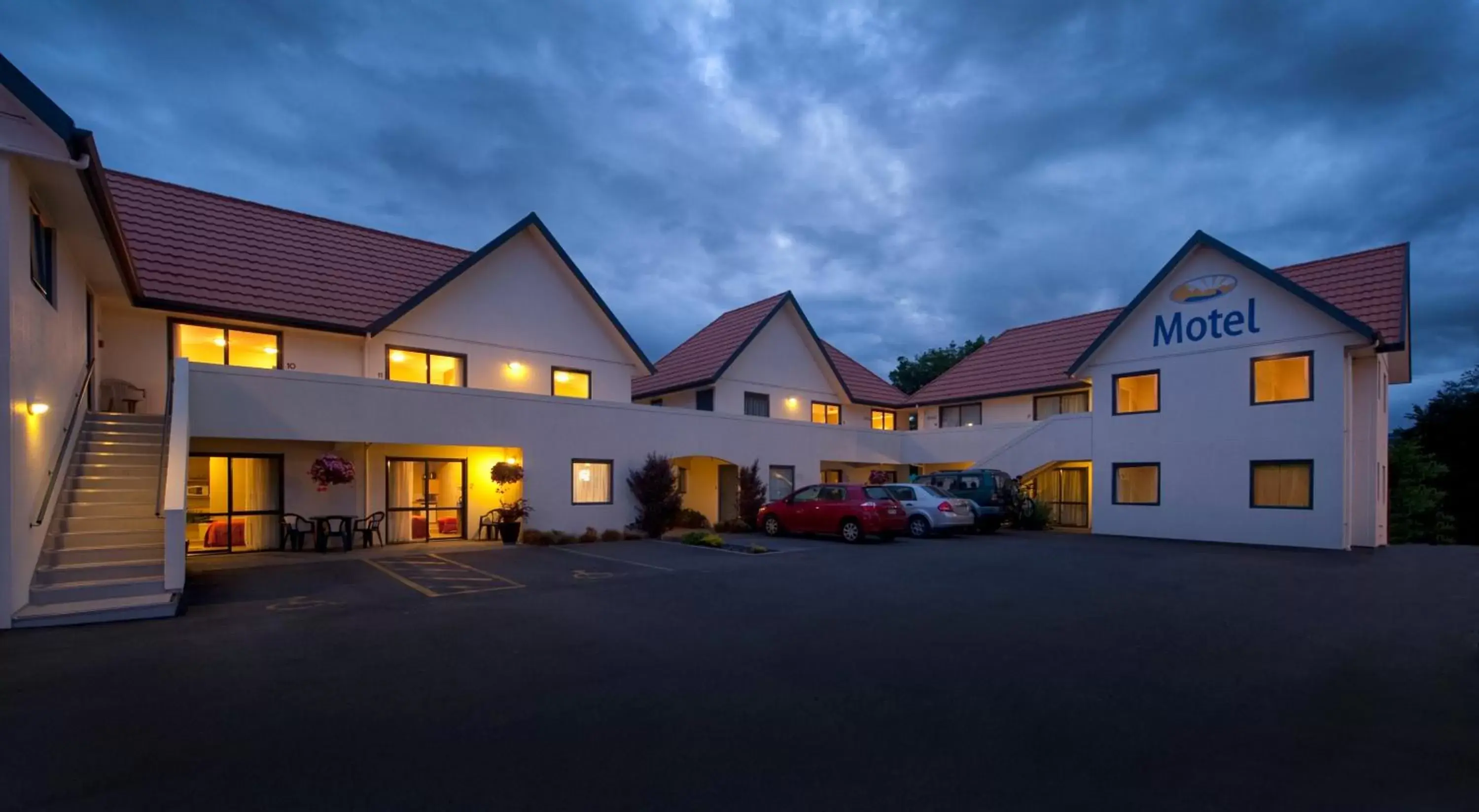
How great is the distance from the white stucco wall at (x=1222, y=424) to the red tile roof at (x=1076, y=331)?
1279 millimetres

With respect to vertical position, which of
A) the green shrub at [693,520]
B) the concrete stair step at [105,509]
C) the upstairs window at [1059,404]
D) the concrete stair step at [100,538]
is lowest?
the green shrub at [693,520]

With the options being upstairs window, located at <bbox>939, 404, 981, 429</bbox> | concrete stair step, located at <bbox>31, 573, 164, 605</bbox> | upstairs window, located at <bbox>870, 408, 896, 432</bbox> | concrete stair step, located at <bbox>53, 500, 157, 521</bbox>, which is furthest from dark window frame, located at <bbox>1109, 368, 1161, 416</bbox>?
concrete stair step, located at <bbox>53, 500, 157, 521</bbox>

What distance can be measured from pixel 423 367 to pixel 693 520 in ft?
32.2

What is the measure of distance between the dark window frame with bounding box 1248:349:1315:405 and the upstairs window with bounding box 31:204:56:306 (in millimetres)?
25002

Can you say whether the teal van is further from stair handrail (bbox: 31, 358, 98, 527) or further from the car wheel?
stair handrail (bbox: 31, 358, 98, 527)

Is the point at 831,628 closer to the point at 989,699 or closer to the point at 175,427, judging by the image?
the point at 989,699

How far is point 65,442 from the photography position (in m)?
11.6

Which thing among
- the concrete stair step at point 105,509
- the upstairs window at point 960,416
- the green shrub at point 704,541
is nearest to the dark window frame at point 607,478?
the green shrub at point 704,541

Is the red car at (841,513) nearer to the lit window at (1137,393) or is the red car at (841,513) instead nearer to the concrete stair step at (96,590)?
the lit window at (1137,393)

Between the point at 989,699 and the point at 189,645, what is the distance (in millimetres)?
7759

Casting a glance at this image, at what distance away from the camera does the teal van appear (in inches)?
891

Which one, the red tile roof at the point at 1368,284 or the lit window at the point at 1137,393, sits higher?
the red tile roof at the point at 1368,284

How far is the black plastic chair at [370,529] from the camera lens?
682 inches

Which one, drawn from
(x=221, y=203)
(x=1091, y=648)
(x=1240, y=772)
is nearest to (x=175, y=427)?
(x=221, y=203)
